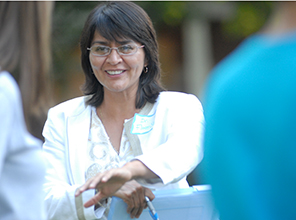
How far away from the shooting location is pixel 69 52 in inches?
257

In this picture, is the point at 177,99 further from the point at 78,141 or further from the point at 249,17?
the point at 249,17

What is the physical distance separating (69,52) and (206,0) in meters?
3.85

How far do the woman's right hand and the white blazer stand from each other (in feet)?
0.22

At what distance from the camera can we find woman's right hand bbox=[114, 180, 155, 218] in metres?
1.94

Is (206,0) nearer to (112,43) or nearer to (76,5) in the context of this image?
(76,5)

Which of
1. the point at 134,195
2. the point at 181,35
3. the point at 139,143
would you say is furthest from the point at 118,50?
the point at 181,35

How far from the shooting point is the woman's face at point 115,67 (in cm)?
258

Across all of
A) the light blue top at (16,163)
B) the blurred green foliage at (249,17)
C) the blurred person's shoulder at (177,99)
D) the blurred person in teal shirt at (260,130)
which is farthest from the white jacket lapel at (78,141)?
the blurred green foliage at (249,17)

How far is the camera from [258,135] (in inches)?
31.0

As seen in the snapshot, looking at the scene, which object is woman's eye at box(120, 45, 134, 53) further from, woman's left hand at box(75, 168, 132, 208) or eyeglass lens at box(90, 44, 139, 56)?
woman's left hand at box(75, 168, 132, 208)

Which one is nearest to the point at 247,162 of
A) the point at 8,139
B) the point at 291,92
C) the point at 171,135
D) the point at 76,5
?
the point at 291,92

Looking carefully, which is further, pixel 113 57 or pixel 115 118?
pixel 115 118

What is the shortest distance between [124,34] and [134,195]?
3.27ft

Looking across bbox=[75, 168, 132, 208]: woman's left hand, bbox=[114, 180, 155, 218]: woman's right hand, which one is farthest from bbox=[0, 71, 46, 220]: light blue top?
bbox=[114, 180, 155, 218]: woman's right hand
